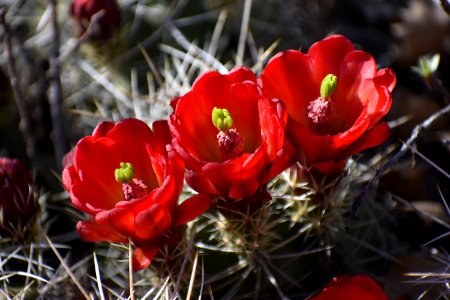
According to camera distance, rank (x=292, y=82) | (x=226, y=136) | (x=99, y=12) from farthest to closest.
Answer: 1. (x=99, y=12)
2. (x=292, y=82)
3. (x=226, y=136)

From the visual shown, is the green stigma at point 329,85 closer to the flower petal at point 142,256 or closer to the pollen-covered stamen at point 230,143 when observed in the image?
the pollen-covered stamen at point 230,143

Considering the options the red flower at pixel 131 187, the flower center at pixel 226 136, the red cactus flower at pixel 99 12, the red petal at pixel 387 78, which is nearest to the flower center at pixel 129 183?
the red flower at pixel 131 187

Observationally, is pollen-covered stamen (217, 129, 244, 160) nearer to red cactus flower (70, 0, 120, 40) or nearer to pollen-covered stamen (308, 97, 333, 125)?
pollen-covered stamen (308, 97, 333, 125)

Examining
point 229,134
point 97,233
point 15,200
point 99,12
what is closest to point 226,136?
point 229,134

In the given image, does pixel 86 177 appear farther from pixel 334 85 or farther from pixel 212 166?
pixel 334 85

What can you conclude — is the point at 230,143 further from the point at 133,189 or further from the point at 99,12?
the point at 99,12

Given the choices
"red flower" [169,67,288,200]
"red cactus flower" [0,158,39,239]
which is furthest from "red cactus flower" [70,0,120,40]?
"red flower" [169,67,288,200]

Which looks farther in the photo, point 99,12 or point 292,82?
Answer: point 99,12

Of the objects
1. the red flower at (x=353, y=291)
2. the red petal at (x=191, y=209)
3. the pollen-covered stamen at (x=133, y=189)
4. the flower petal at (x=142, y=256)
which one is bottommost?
the red flower at (x=353, y=291)
